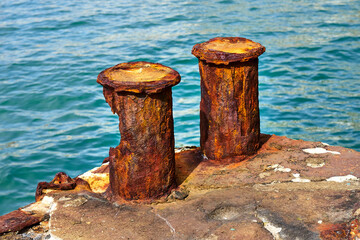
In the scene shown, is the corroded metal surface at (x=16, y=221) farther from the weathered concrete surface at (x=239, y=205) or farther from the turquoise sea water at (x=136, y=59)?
the turquoise sea water at (x=136, y=59)

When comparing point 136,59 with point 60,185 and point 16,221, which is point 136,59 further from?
point 16,221

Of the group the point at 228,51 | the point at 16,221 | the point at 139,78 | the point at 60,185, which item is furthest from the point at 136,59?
the point at 16,221

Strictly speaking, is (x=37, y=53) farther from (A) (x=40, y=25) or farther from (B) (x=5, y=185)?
(B) (x=5, y=185)

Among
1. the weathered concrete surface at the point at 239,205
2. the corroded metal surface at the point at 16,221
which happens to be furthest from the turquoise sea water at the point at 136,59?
the weathered concrete surface at the point at 239,205

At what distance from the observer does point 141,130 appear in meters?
3.96

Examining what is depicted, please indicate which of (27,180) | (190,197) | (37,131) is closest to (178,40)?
(37,131)

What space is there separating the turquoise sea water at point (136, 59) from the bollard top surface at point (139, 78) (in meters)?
3.50

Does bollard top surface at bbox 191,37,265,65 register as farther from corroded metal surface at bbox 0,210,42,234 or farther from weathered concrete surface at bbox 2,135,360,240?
corroded metal surface at bbox 0,210,42,234

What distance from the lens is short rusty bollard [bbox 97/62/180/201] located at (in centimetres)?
388

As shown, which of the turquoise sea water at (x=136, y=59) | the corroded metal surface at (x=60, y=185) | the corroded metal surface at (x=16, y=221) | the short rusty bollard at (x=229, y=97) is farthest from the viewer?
the turquoise sea water at (x=136, y=59)

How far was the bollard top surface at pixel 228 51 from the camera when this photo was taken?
4.42 meters

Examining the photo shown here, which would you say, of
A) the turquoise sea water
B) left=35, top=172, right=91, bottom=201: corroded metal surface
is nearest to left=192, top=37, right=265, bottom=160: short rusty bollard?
left=35, top=172, right=91, bottom=201: corroded metal surface

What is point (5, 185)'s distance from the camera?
724 centimetres

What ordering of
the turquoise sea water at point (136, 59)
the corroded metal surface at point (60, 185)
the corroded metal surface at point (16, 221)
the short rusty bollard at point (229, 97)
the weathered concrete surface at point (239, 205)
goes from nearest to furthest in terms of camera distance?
the weathered concrete surface at point (239, 205)
the corroded metal surface at point (16, 221)
the corroded metal surface at point (60, 185)
the short rusty bollard at point (229, 97)
the turquoise sea water at point (136, 59)
